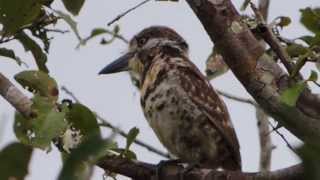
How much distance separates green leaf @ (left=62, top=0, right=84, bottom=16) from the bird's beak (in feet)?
4.73

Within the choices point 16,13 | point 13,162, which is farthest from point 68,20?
point 13,162

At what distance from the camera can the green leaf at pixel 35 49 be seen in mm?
2504

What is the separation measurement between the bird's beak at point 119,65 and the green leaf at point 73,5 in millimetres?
1440

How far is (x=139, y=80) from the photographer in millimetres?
3783

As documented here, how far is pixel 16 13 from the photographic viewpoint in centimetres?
227

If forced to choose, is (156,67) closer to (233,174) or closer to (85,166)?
(233,174)

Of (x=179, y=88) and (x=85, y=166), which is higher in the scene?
(x=179, y=88)

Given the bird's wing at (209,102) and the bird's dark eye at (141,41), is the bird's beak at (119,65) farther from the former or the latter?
the bird's wing at (209,102)

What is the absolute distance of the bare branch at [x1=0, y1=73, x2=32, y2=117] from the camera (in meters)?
2.25

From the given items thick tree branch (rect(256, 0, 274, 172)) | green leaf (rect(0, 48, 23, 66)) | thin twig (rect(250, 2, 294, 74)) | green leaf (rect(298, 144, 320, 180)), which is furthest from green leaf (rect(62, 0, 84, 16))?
green leaf (rect(298, 144, 320, 180))

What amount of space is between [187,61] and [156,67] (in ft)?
0.68

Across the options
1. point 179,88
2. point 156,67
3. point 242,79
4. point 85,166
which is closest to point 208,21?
point 242,79

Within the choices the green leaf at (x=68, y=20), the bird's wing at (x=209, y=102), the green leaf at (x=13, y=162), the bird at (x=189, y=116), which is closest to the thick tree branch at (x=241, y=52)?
the green leaf at (x=68, y=20)

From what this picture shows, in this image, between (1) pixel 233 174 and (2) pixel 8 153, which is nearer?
(2) pixel 8 153
